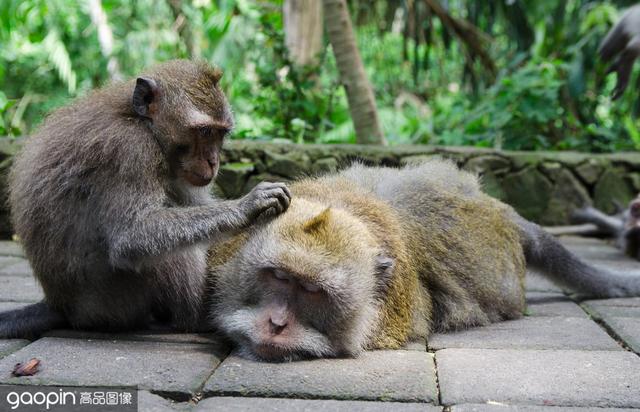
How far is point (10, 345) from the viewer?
3.37m

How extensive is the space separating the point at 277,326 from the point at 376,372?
0.45 metres

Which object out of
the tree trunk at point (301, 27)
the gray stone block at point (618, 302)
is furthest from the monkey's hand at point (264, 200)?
the tree trunk at point (301, 27)

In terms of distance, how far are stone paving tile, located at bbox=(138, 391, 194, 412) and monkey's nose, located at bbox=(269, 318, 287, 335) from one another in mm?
590

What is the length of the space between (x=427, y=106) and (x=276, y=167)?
33.4ft

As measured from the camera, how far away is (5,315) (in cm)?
353

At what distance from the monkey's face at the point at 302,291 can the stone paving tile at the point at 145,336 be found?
7.9 inches

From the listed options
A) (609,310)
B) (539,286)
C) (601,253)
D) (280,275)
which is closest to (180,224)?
(280,275)

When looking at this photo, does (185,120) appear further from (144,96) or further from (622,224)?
(622,224)

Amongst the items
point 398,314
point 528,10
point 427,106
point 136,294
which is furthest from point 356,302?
point 427,106

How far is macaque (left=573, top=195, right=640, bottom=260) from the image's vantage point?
6.52m

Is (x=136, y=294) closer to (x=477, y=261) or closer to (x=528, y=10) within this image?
(x=477, y=261)

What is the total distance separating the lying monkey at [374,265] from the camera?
3184mm

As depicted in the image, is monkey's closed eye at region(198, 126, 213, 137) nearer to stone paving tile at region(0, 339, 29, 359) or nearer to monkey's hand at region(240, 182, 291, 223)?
monkey's hand at region(240, 182, 291, 223)

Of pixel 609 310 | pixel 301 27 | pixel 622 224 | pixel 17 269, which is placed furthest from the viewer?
pixel 301 27
